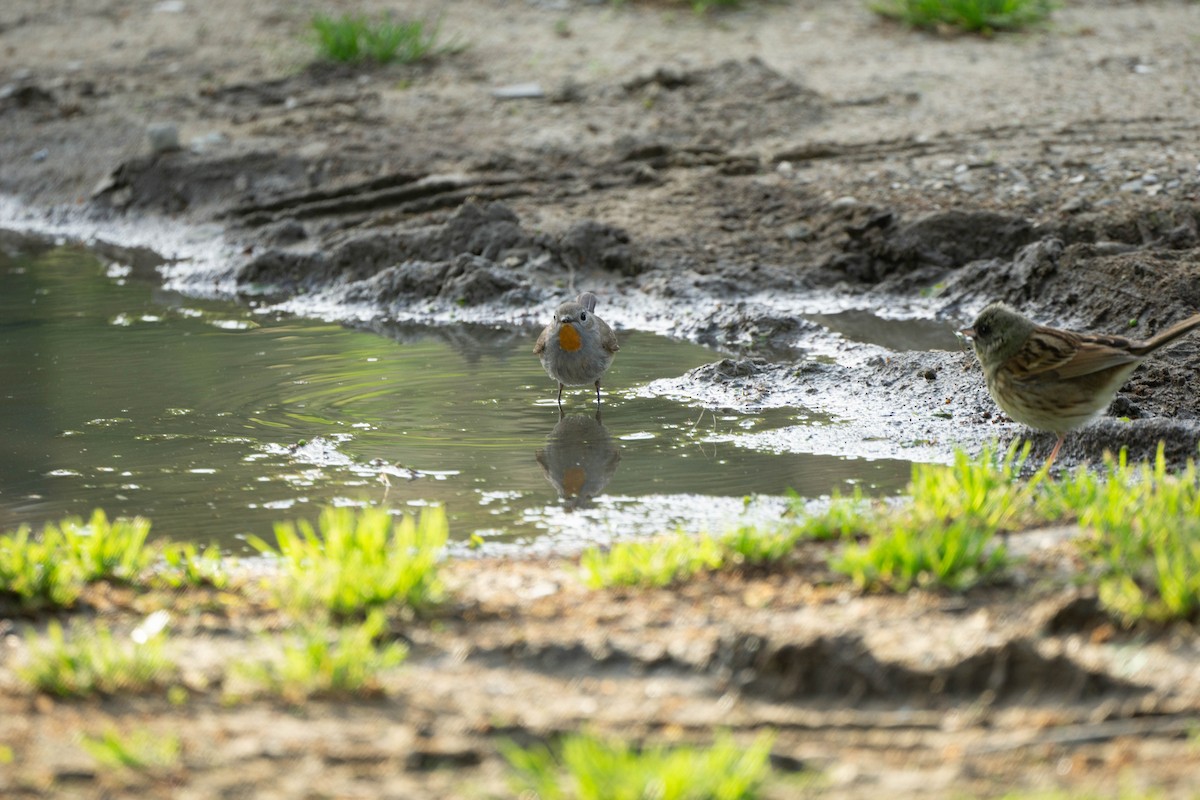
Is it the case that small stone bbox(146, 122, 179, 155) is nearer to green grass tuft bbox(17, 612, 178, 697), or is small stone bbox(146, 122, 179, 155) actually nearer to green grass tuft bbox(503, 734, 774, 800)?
green grass tuft bbox(17, 612, 178, 697)

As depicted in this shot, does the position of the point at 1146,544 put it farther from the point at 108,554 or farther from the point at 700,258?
the point at 700,258

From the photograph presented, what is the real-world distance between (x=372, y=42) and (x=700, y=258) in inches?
239

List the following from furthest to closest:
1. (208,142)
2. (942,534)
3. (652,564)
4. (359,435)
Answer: (208,142), (359,435), (652,564), (942,534)

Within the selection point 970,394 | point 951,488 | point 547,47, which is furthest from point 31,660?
point 547,47

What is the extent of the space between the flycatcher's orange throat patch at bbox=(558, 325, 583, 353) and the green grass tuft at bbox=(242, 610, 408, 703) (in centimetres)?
377

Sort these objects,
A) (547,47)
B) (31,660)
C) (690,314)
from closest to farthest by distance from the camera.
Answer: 1. (31,660)
2. (690,314)
3. (547,47)

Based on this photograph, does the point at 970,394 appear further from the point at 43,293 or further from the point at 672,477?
the point at 43,293

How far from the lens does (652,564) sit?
4449 mm

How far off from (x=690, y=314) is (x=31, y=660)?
6.25 metres

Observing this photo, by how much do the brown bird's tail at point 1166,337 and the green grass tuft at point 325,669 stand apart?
3434 mm

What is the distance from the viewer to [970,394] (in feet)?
23.7

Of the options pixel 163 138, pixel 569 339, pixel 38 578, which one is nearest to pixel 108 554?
pixel 38 578

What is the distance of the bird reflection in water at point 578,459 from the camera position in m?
6.23

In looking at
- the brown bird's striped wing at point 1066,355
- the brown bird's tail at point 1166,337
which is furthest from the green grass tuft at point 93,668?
the brown bird's tail at point 1166,337
